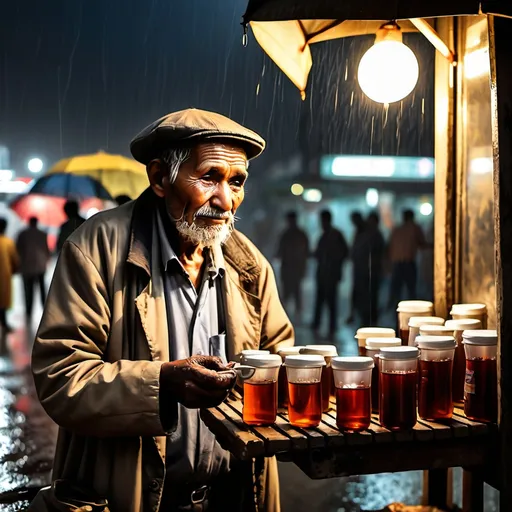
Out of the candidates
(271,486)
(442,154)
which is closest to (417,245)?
(442,154)

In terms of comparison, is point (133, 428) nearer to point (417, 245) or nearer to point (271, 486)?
point (271, 486)

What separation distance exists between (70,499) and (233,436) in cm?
76

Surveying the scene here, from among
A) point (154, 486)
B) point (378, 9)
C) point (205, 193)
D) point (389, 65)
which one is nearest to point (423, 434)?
point (154, 486)

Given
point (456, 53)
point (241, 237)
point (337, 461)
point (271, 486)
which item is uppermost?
point (456, 53)

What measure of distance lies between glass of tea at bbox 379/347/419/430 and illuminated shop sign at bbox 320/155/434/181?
788 inches

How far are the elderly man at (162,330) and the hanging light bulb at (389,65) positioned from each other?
3.04 ft

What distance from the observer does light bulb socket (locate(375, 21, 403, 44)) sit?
A: 3604 millimetres

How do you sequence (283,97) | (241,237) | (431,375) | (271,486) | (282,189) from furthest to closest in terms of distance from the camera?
(283,97), (282,189), (241,237), (271,486), (431,375)

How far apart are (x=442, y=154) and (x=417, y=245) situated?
14.0m

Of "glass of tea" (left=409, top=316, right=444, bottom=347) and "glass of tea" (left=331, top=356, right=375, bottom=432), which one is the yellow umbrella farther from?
"glass of tea" (left=331, top=356, right=375, bottom=432)

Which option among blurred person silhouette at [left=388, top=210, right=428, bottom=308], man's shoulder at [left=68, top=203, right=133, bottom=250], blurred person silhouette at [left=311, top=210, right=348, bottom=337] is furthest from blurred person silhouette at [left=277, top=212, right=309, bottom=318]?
man's shoulder at [left=68, top=203, right=133, bottom=250]

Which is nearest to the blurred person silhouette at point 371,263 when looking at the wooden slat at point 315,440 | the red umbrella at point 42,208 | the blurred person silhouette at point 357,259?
the blurred person silhouette at point 357,259

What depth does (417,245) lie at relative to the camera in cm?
1745

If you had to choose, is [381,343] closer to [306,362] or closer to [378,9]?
[306,362]
